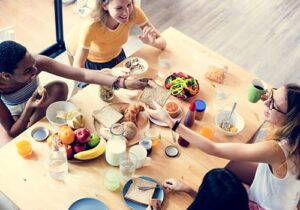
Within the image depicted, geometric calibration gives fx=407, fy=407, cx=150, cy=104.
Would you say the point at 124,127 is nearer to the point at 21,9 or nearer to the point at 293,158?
the point at 293,158

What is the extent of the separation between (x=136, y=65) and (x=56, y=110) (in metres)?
0.56

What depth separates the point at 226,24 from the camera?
4.14 m

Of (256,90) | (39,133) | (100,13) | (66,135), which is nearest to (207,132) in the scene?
(256,90)

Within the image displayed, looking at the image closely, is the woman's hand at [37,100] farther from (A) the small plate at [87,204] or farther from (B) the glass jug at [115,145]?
(A) the small plate at [87,204]

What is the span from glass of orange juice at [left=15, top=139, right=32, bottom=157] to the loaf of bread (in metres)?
0.50

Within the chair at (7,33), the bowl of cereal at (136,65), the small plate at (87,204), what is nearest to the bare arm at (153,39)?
the bowl of cereal at (136,65)

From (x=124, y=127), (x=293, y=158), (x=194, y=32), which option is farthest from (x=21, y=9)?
(x=293, y=158)

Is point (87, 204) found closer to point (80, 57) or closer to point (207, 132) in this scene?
point (207, 132)

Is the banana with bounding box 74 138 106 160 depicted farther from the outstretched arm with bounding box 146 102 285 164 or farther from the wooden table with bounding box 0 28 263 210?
the outstretched arm with bounding box 146 102 285 164

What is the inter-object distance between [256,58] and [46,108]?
7.43ft

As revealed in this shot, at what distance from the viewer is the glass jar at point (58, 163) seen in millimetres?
1797

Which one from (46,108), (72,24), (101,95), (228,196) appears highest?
(228,196)

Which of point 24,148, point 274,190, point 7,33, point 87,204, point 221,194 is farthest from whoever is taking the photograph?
point 7,33

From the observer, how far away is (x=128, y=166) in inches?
72.4
